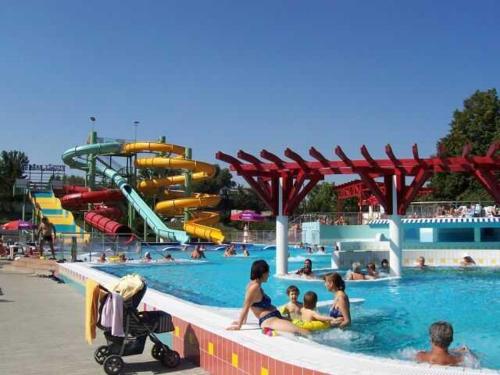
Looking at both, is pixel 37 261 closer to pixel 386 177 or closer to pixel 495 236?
pixel 386 177

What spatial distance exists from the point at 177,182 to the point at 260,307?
3080 centimetres

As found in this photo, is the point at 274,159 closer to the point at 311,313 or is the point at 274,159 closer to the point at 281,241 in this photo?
the point at 281,241

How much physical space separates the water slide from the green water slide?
8.83 ft

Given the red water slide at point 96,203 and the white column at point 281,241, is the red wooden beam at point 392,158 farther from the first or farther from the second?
the red water slide at point 96,203

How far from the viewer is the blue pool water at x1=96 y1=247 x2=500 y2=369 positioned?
6.82m

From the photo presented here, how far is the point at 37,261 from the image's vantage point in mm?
16641

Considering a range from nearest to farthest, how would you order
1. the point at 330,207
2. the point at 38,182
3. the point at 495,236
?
the point at 495,236 → the point at 38,182 → the point at 330,207

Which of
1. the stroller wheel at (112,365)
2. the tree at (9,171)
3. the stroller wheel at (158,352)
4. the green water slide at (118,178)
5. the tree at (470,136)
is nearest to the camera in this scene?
the stroller wheel at (112,365)

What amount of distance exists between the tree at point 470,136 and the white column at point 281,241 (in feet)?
82.3

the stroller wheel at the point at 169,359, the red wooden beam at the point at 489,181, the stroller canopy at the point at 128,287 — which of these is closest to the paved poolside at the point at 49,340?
the stroller wheel at the point at 169,359

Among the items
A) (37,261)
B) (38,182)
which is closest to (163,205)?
(38,182)

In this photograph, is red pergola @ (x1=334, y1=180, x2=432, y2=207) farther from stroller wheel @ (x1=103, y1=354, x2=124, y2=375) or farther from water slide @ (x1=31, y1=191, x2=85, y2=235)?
stroller wheel @ (x1=103, y1=354, x2=124, y2=375)

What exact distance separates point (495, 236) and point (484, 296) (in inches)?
648

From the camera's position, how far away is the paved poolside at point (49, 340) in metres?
5.43
